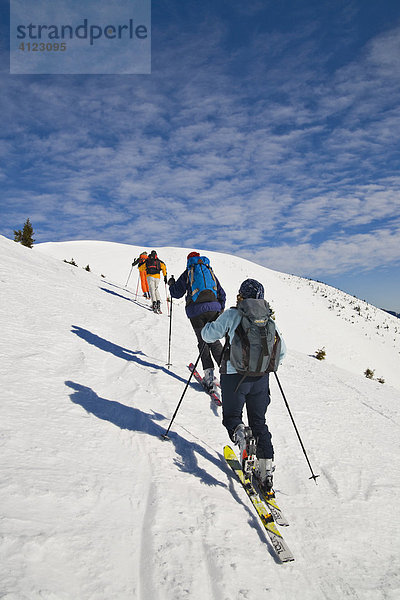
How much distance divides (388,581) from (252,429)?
5.06 feet

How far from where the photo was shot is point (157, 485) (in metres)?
3.07

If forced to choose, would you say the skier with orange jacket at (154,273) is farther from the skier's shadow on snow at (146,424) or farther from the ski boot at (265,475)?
the ski boot at (265,475)

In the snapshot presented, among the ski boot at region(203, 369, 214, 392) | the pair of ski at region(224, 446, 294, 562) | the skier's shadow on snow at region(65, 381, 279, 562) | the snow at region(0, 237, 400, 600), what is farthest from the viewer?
the ski boot at region(203, 369, 214, 392)

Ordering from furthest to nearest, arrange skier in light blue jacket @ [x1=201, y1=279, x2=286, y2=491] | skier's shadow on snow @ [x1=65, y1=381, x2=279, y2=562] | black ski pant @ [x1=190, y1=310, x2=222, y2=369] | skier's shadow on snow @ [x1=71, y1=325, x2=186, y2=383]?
skier's shadow on snow @ [x1=71, y1=325, x2=186, y2=383] < black ski pant @ [x1=190, y1=310, x2=222, y2=369] < skier's shadow on snow @ [x1=65, y1=381, x2=279, y2=562] < skier in light blue jacket @ [x1=201, y1=279, x2=286, y2=491]

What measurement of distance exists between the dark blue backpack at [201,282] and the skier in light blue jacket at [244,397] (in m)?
2.06

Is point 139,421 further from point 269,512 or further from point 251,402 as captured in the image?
point 269,512

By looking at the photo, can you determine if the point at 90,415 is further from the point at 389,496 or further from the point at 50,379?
the point at 389,496

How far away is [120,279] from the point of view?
27.7m

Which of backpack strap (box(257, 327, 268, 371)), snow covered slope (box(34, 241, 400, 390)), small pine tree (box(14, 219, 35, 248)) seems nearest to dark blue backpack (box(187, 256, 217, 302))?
backpack strap (box(257, 327, 268, 371))

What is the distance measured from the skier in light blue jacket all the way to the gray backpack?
11 cm

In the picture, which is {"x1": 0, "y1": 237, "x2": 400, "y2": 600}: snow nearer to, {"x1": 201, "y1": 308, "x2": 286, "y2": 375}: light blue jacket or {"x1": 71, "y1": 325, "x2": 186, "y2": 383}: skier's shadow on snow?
{"x1": 71, "y1": 325, "x2": 186, "y2": 383}: skier's shadow on snow

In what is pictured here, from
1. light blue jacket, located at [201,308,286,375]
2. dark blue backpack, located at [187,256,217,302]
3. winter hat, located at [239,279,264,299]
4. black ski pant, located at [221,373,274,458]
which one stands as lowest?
black ski pant, located at [221,373,274,458]

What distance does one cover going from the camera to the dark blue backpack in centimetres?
557

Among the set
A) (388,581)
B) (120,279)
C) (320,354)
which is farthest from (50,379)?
(120,279)
